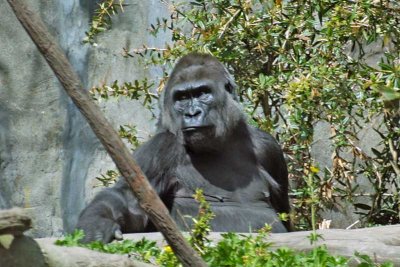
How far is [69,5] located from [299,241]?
4.69 metres

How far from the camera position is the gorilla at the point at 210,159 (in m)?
→ 5.81

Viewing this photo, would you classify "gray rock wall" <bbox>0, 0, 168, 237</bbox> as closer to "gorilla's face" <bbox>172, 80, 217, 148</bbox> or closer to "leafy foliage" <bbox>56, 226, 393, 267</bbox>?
"gorilla's face" <bbox>172, 80, 217, 148</bbox>

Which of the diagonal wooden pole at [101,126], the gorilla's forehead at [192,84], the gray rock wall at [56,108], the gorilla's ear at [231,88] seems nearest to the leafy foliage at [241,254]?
the diagonal wooden pole at [101,126]

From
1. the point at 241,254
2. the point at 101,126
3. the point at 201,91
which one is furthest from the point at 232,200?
the point at 101,126

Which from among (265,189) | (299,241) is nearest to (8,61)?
(265,189)

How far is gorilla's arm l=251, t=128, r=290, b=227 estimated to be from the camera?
621 cm

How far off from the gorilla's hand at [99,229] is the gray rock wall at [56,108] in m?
2.91

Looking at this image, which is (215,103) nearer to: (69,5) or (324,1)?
(324,1)

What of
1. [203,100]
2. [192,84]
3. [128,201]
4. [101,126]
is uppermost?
[192,84]

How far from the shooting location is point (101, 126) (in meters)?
2.54

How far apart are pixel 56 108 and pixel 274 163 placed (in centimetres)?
268

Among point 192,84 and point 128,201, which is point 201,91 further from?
point 128,201

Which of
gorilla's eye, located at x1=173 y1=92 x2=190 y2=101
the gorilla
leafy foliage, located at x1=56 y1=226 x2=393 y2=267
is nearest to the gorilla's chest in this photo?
the gorilla

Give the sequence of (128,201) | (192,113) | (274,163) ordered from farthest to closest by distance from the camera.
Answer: (274,163) < (192,113) < (128,201)
